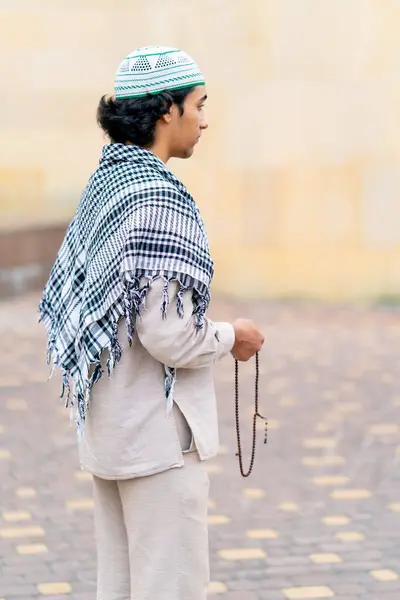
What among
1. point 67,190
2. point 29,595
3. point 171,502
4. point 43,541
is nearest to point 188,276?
point 171,502

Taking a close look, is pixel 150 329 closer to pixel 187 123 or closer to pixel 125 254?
pixel 125 254

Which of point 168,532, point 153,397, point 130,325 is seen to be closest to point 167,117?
point 130,325

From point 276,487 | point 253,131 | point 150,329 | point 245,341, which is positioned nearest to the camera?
point 150,329

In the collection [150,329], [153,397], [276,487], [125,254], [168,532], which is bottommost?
[276,487]

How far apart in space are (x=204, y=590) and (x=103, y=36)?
9.33m

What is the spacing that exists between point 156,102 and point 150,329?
511 millimetres

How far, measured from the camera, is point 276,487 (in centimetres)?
546

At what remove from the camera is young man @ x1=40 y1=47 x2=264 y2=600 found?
8.74 ft

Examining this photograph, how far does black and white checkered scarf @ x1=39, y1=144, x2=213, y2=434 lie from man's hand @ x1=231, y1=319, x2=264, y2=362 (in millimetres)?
151

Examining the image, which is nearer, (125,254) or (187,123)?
(125,254)

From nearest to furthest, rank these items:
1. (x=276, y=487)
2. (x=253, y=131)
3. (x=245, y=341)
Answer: (x=245, y=341)
(x=276, y=487)
(x=253, y=131)

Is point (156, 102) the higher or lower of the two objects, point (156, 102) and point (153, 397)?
the higher

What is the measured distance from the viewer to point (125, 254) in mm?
2658

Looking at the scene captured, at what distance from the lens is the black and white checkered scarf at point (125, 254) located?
266 cm
